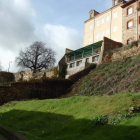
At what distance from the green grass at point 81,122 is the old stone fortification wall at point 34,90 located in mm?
8115

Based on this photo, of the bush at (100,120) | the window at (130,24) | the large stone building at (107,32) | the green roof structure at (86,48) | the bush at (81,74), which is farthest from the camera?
the window at (130,24)

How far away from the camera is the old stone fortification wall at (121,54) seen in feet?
72.1

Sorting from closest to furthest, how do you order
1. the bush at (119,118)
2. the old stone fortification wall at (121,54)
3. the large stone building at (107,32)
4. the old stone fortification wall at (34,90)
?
the bush at (119,118)
the old stone fortification wall at (34,90)
the old stone fortification wall at (121,54)
the large stone building at (107,32)

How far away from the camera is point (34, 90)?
1912 centimetres

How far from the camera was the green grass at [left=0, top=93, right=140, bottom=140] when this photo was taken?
529 centimetres

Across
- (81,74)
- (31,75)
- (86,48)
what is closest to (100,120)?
(81,74)

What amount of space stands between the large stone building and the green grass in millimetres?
16564

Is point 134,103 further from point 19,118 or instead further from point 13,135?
point 19,118

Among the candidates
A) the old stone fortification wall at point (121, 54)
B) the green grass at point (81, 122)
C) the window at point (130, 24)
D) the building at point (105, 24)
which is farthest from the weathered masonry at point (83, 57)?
the green grass at point (81, 122)

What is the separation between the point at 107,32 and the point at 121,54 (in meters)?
13.7

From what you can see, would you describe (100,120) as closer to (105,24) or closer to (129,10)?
(129,10)

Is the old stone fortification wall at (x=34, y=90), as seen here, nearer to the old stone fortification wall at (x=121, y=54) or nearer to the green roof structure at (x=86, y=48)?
the old stone fortification wall at (x=121, y=54)

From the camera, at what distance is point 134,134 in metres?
4.79

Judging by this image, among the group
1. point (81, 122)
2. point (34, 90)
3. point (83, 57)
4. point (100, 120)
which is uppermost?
point (83, 57)
